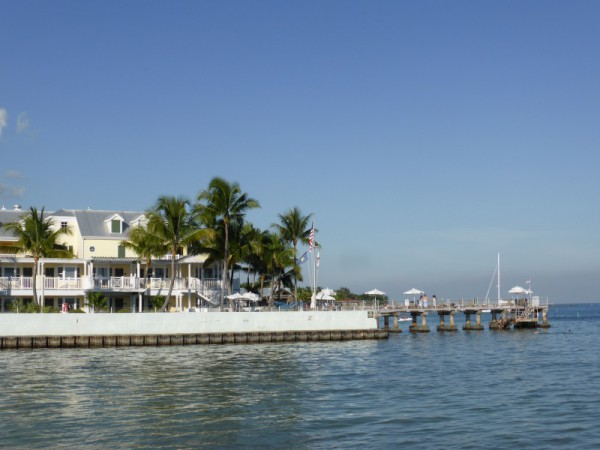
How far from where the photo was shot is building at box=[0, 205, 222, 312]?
63594 millimetres

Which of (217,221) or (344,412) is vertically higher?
(217,221)

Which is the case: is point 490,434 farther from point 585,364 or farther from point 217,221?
point 217,221

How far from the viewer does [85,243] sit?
67625mm

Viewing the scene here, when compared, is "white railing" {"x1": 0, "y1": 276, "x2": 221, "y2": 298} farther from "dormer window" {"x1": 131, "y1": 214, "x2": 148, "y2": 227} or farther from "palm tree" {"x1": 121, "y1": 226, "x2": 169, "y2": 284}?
"dormer window" {"x1": 131, "y1": 214, "x2": 148, "y2": 227}

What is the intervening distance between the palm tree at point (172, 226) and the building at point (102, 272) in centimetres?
342

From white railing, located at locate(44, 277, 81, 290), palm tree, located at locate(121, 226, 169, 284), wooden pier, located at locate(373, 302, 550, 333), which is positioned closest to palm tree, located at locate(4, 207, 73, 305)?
white railing, located at locate(44, 277, 81, 290)

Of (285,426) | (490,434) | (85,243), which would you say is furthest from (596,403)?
(85,243)

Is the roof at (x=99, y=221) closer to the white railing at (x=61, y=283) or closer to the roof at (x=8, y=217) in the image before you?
the roof at (x=8, y=217)

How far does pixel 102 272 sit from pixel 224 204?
12.7 m

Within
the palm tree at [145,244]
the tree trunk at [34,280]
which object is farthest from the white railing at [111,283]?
the palm tree at [145,244]

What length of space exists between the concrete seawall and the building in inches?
216

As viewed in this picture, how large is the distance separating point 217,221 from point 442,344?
72.9 feet

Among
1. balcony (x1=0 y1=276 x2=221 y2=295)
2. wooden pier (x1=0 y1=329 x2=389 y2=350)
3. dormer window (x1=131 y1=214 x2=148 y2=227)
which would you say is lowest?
wooden pier (x1=0 y1=329 x2=389 y2=350)

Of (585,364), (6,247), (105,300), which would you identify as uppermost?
(6,247)
